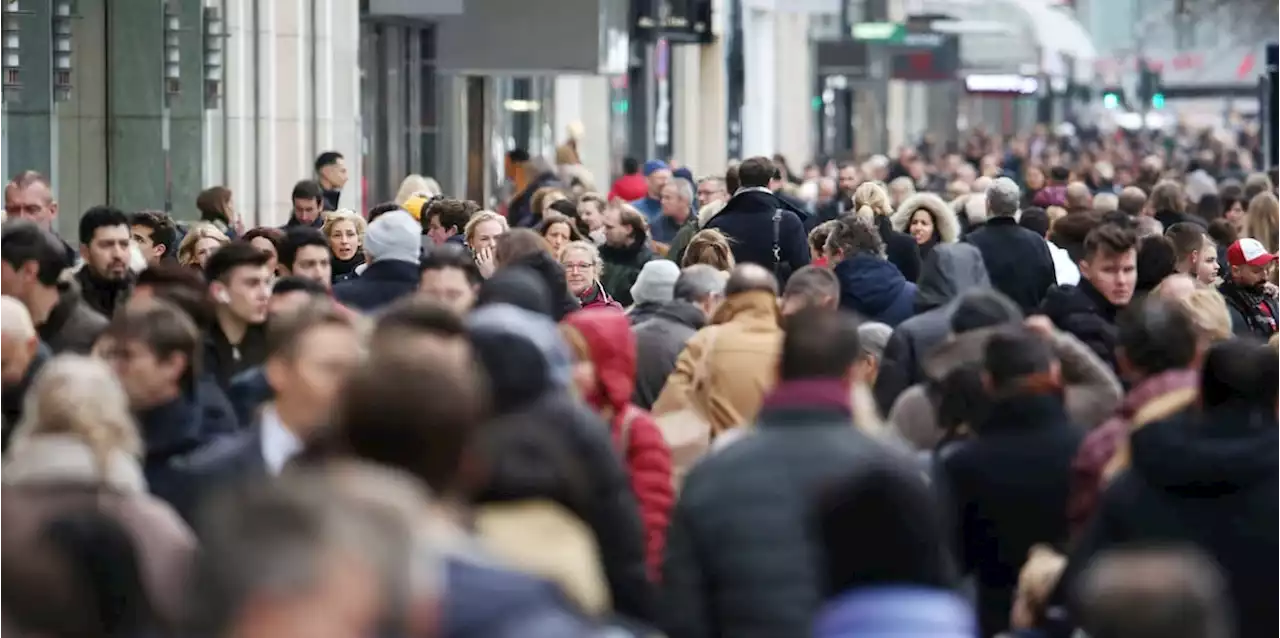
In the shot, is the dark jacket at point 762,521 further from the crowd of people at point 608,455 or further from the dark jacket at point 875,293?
the dark jacket at point 875,293

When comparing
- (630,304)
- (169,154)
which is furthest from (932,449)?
(169,154)

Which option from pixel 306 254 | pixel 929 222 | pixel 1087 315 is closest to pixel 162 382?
pixel 306 254

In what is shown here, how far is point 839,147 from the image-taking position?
62.7 metres

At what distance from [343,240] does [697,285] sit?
3.98 m

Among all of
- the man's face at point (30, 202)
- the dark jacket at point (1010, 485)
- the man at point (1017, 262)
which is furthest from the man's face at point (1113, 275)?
the man's face at point (30, 202)

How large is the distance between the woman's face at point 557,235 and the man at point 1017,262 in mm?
2247

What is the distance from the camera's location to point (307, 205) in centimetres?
1828

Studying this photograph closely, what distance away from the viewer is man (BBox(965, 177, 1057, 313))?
15469 millimetres

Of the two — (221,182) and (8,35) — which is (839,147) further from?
(8,35)

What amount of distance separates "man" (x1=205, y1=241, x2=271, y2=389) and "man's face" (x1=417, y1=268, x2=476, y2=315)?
609mm

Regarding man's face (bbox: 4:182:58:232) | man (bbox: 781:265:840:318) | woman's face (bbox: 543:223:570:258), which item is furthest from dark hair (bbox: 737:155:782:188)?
man (bbox: 781:265:840:318)

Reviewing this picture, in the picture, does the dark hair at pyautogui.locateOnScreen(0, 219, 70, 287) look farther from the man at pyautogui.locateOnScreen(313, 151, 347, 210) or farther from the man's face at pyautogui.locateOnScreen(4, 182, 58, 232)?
the man at pyautogui.locateOnScreen(313, 151, 347, 210)

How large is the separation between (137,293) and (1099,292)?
4.30 meters

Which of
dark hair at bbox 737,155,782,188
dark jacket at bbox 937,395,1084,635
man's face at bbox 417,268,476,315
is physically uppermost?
dark hair at bbox 737,155,782,188
